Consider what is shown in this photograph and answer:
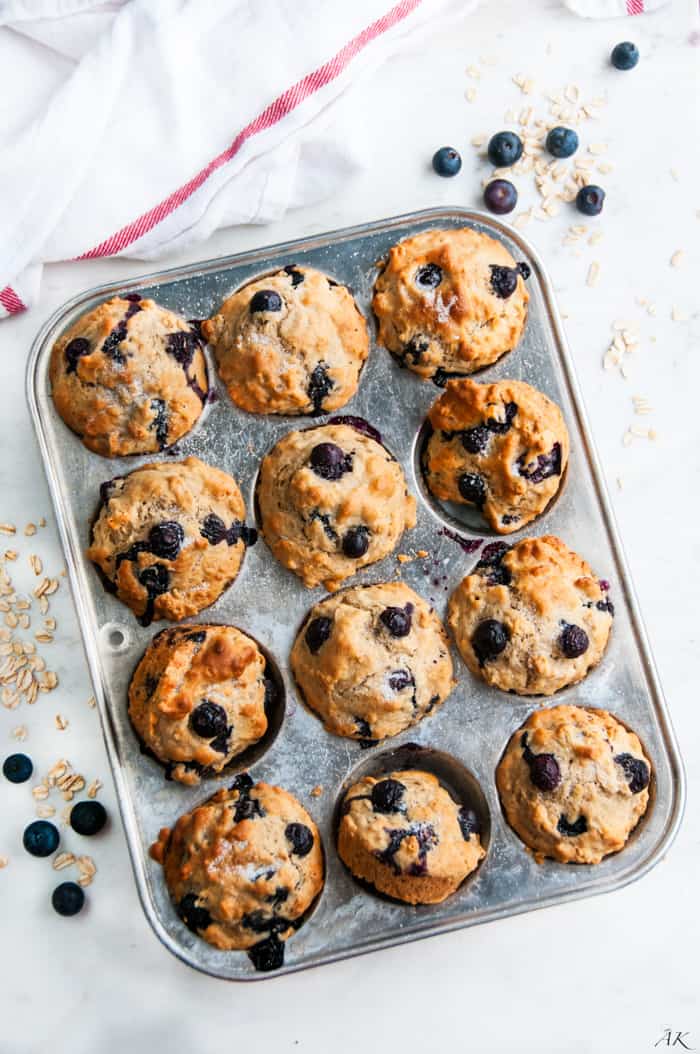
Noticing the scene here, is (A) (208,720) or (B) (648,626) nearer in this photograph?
(A) (208,720)

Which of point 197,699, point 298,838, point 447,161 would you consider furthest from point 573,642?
point 447,161

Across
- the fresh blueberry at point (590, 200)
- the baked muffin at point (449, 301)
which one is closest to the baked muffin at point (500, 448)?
the baked muffin at point (449, 301)

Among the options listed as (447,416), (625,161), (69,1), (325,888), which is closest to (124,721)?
(325,888)

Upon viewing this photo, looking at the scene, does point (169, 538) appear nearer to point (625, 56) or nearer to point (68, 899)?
point (68, 899)

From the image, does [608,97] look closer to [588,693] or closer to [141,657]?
[588,693]

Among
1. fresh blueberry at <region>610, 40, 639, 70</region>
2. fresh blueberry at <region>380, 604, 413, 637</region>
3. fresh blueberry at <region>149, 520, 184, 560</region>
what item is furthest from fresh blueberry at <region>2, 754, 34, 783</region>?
fresh blueberry at <region>610, 40, 639, 70</region>

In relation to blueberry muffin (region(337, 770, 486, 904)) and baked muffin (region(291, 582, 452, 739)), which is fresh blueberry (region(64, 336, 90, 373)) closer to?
baked muffin (region(291, 582, 452, 739))
